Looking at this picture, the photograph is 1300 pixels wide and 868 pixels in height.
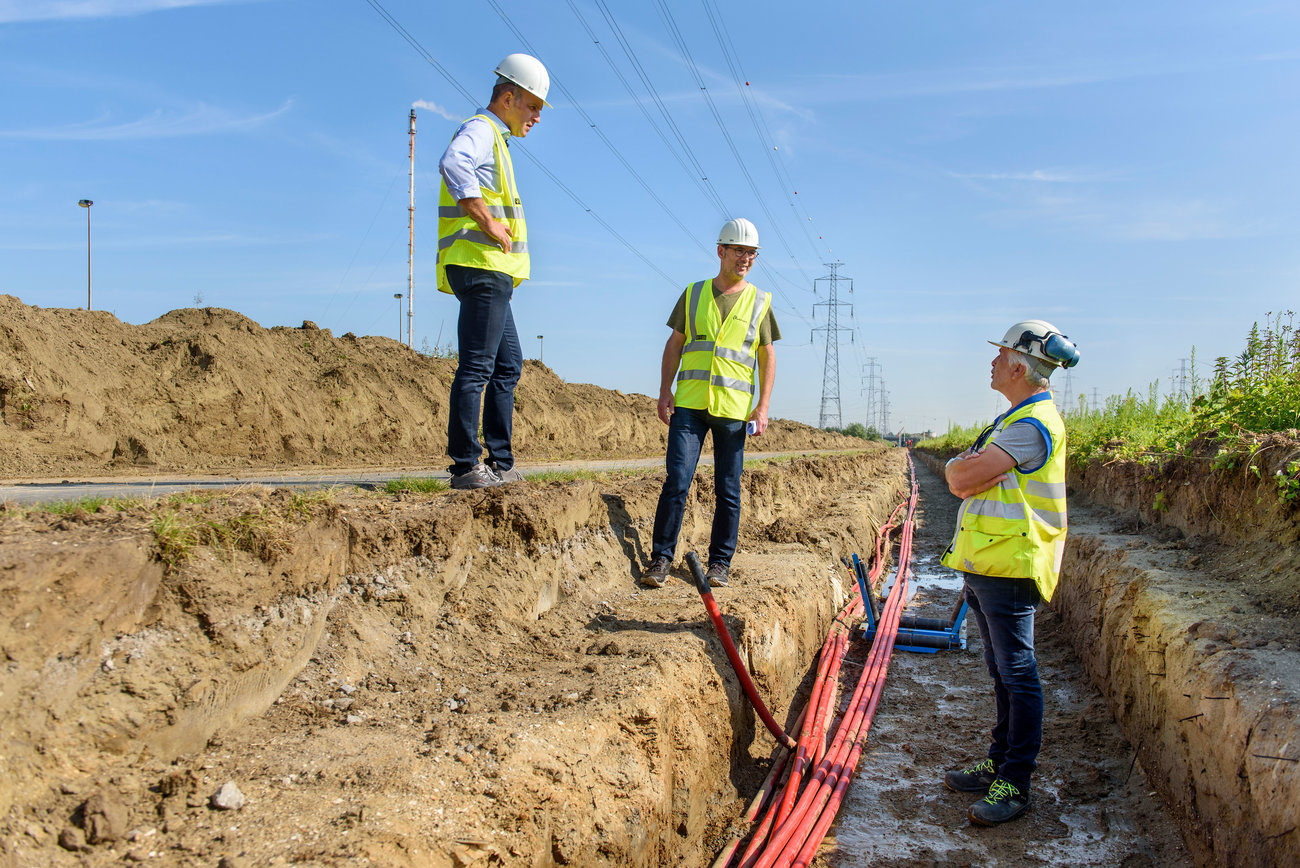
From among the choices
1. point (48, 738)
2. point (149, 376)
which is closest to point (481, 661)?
point (48, 738)

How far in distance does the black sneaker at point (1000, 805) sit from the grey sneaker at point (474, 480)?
2796mm

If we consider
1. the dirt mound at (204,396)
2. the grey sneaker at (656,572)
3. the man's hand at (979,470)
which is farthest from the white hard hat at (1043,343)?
the dirt mound at (204,396)

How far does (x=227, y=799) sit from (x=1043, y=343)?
10.9ft

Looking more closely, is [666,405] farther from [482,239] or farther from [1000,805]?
[1000,805]

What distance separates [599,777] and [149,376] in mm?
9441

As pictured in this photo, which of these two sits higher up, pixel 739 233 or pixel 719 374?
pixel 739 233

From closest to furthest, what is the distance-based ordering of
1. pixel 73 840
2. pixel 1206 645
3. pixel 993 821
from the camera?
pixel 73 840
pixel 993 821
pixel 1206 645

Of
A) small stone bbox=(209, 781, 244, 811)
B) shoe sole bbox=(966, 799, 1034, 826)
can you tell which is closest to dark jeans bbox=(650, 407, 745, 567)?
shoe sole bbox=(966, 799, 1034, 826)

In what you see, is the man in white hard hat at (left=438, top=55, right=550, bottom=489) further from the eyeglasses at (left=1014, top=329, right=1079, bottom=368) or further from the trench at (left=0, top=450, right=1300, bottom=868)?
the eyeglasses at (left=1014, top=329, right=1079, bottom=368)

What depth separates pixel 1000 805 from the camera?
3.42 meters

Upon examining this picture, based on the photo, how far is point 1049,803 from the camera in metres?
3.70

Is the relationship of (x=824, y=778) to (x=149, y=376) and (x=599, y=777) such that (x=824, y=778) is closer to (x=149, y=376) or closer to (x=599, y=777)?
(x=599, y=777)

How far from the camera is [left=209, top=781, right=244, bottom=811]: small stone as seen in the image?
2.10m

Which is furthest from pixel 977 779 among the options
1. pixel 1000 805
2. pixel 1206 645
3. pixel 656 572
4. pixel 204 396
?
pixel 204 396
